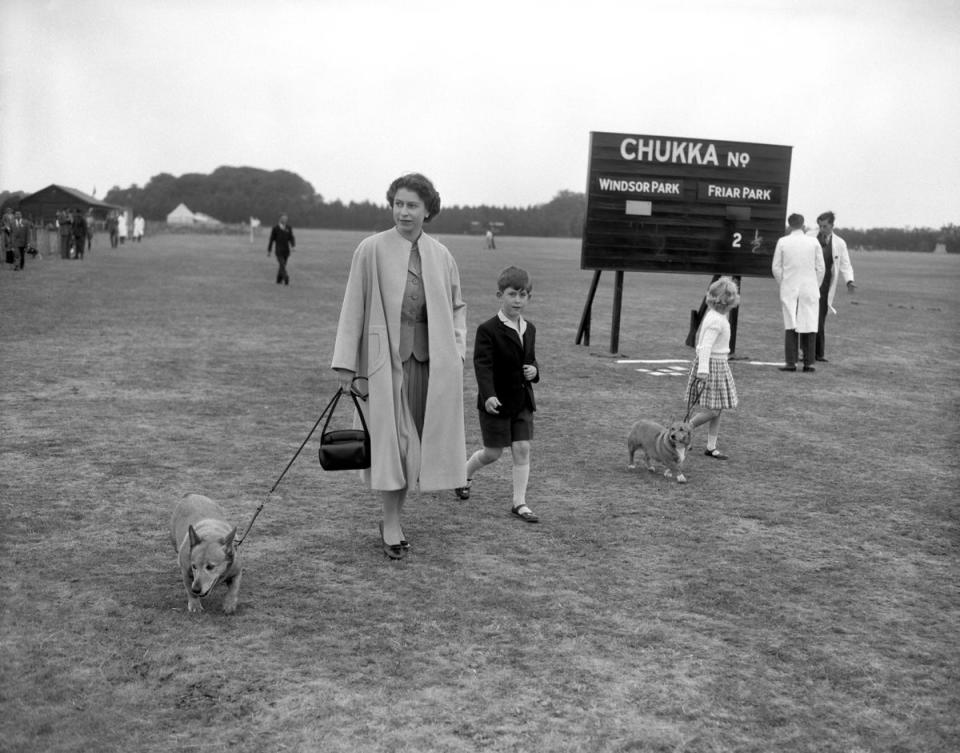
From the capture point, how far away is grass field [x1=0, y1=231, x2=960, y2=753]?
3.63 m

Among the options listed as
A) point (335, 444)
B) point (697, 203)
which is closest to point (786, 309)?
point (697, 203)

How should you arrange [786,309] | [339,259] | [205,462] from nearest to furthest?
[205,462] < [786,309] < [339,259]

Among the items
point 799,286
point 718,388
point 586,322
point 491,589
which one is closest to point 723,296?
point 718,388

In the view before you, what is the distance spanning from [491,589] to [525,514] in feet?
4.28

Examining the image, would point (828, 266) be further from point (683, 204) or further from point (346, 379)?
point (346, 379)

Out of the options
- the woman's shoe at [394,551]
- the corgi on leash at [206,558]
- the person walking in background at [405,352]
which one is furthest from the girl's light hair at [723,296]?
the corgi on leash at [206,558]

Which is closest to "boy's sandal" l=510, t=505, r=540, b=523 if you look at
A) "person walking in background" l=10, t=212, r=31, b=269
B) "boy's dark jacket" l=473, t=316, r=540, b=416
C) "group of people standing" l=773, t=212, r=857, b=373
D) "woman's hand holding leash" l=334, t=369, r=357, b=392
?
"boy's dark jacket" l=473, t=316, r=540, b=416

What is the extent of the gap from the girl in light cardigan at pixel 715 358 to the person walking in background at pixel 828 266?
7.41 meters

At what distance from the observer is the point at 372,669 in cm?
402

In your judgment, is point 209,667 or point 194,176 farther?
point 194,176

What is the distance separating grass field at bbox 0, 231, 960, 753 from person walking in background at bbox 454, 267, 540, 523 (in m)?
0.47

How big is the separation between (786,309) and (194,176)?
6831 inches

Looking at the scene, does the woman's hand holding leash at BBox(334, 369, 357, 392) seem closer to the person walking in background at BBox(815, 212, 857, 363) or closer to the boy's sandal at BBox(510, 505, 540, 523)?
the boy's sandal at BBox(510, 505, 540, 523)

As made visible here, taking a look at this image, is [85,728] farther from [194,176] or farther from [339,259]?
[194,176]
